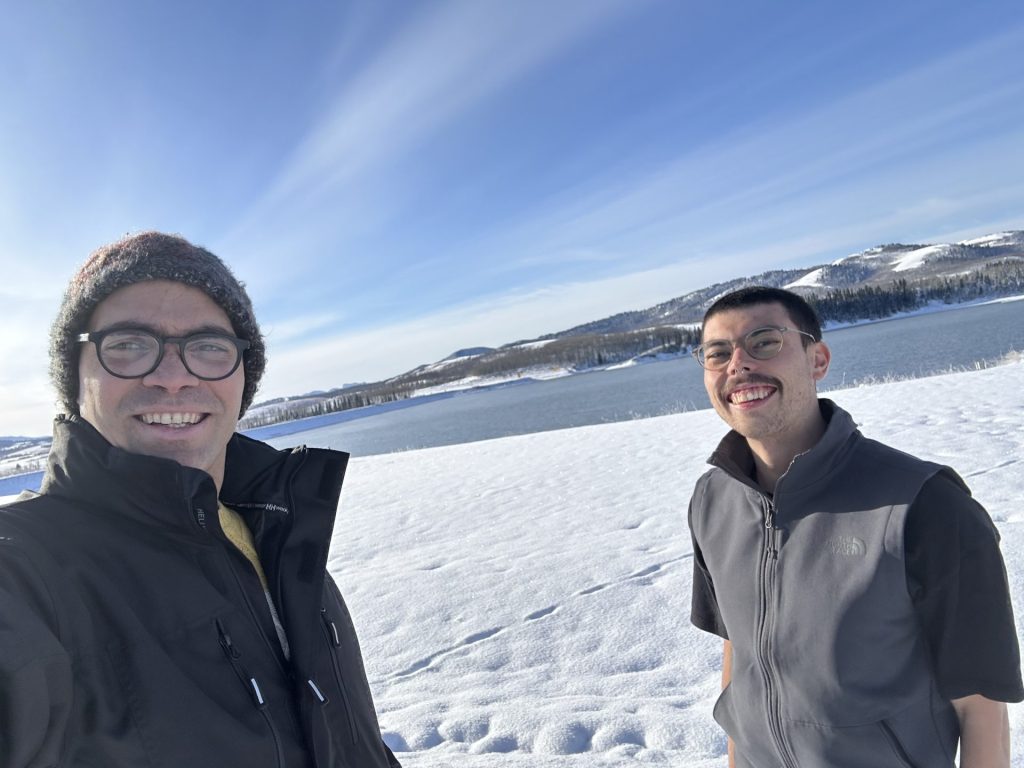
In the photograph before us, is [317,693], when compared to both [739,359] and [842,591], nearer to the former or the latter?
[842,591]

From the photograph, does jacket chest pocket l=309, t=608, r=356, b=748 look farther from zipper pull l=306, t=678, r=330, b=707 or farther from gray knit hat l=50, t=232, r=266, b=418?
gray knit hat l=50, t=232, r=266, b=418

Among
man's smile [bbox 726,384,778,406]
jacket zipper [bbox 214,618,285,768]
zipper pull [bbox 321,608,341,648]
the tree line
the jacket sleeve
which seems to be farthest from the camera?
the tree line

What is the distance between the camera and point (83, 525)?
1305mm

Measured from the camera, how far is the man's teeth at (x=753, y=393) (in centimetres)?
201

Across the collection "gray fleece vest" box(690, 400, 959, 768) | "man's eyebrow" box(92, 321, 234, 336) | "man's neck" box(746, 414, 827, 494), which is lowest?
"gray fleece vest" box(690, 400, 959, 768)

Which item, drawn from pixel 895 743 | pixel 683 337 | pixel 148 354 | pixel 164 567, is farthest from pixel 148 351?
pixel 683 337

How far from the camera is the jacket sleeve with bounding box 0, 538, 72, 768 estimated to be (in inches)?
39.8

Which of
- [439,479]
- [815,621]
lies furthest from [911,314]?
[815,621]

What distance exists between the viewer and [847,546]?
1.72m

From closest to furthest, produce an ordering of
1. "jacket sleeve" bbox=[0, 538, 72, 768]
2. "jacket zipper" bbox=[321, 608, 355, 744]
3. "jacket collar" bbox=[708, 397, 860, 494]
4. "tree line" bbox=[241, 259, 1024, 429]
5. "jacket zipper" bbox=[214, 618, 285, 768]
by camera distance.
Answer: "jacket sleeve" bbox=[0, 538, 72, 768], "jacket zipper" bbox=[214, 618, 285, 768], "jacket zipper" bbox=[321, 608, 355, 744], "jacket collar" bbox=[708, 397, 860, 494], "tree line" bbox=[241, 259, 1024, 429]

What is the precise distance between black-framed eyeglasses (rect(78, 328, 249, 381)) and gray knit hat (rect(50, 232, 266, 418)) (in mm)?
88

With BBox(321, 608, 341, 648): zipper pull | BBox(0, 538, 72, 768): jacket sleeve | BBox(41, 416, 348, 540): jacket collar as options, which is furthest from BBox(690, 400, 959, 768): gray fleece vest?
BBox(0, 538, 72, 768): jacket sleeve

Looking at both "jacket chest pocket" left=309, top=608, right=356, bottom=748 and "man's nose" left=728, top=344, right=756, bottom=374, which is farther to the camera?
"man's nose" left=728, top=344, right=756, bottom=374

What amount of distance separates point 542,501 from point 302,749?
7080 mm
